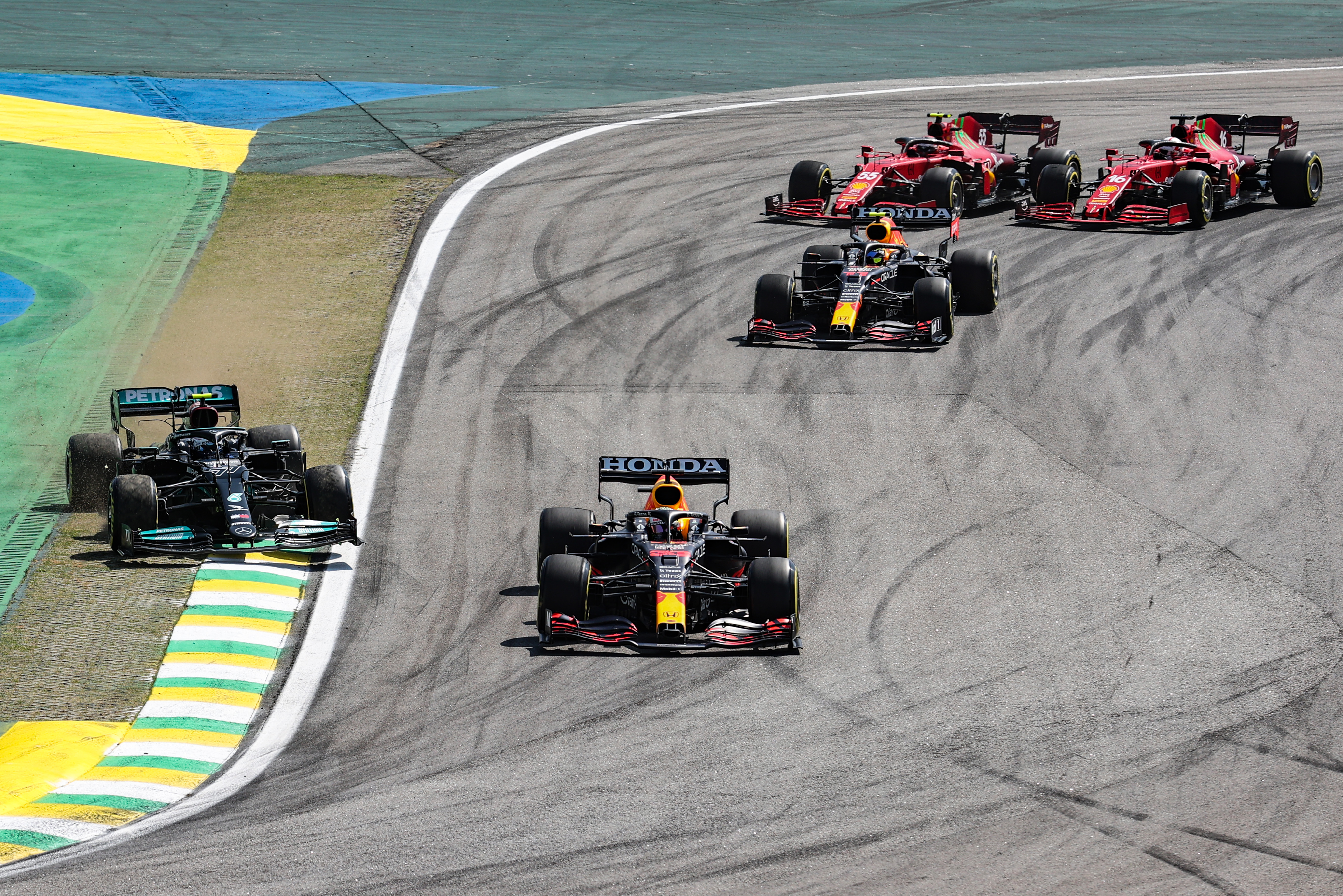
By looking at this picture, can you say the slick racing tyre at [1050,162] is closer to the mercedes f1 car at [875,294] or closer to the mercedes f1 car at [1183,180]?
the mercedes f1 car at [1183,180]

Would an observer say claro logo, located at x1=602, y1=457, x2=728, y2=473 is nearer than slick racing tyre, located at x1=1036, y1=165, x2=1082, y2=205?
Yes

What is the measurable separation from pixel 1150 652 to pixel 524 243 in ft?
63.3

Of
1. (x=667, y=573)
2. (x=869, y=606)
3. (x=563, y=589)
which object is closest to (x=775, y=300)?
(x=869, y=606)

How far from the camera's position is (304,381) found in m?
26.2

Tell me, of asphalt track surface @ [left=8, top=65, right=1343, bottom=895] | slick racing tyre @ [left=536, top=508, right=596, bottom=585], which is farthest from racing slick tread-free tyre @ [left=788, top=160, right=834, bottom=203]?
slick racing tyre @ [left=536, top=508, right=596, bottom=585]

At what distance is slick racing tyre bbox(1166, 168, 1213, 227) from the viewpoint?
33.1 metres

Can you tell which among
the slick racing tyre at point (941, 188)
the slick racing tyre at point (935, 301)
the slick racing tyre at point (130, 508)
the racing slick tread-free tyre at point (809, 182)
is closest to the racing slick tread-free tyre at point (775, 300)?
the slick racing tyre at point (935, 301)

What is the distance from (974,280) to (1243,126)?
32.5 ft

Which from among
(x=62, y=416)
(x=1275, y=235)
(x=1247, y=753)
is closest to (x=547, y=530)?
(x=1247, y=753)

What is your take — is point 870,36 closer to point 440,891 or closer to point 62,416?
point 62,416

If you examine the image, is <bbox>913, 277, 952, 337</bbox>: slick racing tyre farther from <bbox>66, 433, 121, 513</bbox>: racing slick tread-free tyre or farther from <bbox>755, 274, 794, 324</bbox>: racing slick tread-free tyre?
<bbox>66, 433, 121, 513</bbox>: racing slick tread-free tyre

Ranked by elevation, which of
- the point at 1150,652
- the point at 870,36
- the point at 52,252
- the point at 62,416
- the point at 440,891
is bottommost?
the point at 440,891

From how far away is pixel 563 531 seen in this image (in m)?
18.4

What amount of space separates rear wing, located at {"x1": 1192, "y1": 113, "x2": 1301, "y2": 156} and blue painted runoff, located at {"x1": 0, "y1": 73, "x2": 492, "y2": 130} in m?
20.0
